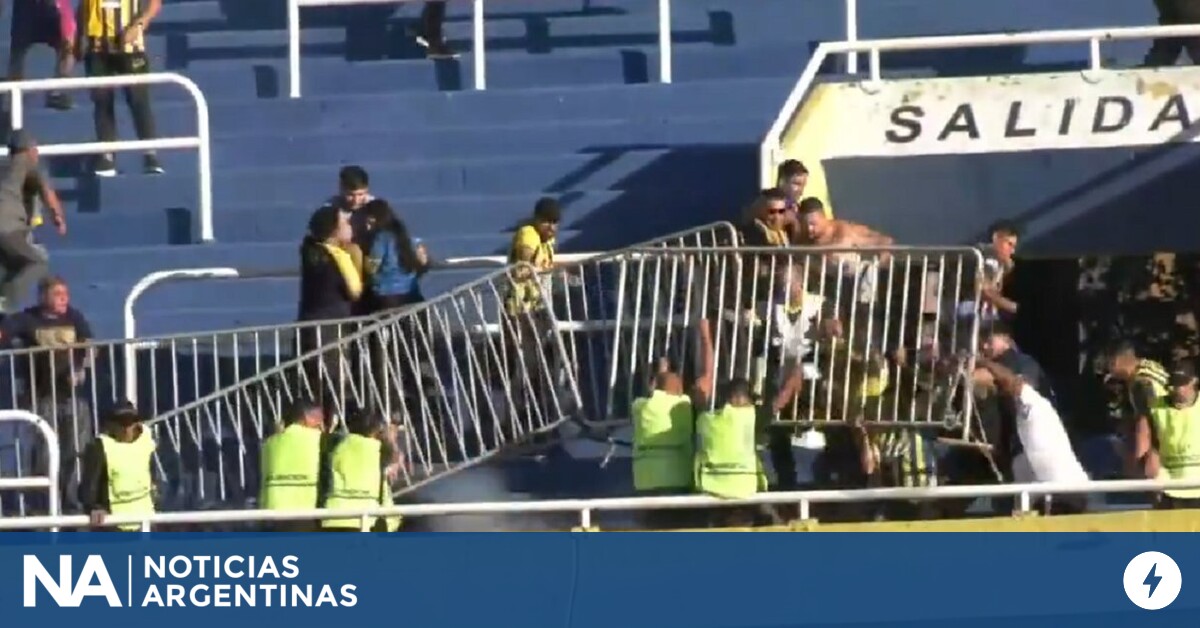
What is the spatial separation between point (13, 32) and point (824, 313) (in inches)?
239

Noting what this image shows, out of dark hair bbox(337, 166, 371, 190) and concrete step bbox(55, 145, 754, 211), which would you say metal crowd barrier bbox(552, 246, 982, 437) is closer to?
dark hair bbox(337, 166, 371, 190)

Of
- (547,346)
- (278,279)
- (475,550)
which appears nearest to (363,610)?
(475,550)

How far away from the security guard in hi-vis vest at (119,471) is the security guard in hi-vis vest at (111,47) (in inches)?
132

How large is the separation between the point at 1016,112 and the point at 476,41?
3.12 m

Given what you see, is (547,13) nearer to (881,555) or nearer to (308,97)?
(308,97)

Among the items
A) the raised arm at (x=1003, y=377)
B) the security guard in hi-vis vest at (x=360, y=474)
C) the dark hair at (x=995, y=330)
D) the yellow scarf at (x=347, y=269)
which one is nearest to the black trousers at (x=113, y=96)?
the yellow scarf at (x=347, y=269)

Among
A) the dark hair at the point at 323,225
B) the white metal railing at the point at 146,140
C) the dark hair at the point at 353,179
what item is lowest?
the dark hair at the point at 323,225

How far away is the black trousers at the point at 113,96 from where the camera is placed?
16.4 metres

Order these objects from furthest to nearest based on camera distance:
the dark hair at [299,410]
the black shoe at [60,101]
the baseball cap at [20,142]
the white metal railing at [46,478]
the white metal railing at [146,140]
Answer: the black shoe at [60,101]
the white metal railing at [146,140]
the baseball cap at [20,142]
the dark hair at [299,410]
the white metal railing at [46,478]

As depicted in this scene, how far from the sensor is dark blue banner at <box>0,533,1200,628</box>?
12.4 m

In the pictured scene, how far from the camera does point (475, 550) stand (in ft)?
41.3

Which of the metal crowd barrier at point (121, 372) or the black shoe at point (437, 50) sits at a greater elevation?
the black shoe at point (437, 50)

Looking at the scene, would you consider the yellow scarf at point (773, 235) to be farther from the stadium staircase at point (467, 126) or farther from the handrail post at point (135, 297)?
the handrail post at point (135, 297)

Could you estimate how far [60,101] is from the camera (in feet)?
57.0
